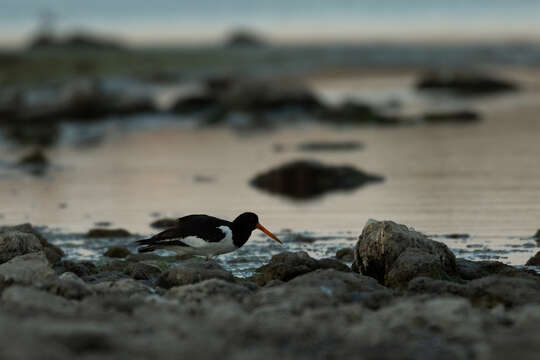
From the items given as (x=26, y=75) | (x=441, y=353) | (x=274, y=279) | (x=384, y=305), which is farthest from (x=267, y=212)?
(x=26, y=75)

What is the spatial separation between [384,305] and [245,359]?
247cm

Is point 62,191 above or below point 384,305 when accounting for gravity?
above

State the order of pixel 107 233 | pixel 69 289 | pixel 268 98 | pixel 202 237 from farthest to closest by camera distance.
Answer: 1. pixel 268 98
2. pixel 107 233
3. pixel 202 237
4. pixel 69 289

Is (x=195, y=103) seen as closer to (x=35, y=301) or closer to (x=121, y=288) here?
(x=121, y=288)

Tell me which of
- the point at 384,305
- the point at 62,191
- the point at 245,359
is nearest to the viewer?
the point at 245,359

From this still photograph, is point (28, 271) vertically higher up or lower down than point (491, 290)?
higher up

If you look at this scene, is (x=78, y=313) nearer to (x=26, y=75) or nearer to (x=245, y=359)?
(x=245, y=359)

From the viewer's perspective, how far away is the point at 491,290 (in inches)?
356

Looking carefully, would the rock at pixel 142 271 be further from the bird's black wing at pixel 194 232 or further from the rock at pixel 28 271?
the rock at pixel 28 271

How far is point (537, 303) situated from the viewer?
28.7 ft

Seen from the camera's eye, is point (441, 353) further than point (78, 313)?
No

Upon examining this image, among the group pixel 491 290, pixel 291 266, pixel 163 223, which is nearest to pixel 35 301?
pixel 291 266

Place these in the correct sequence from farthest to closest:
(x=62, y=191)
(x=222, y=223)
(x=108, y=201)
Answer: (x=62, y=191) < (x=108, y=201) < (x=222, y=223)

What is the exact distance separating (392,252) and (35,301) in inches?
171
